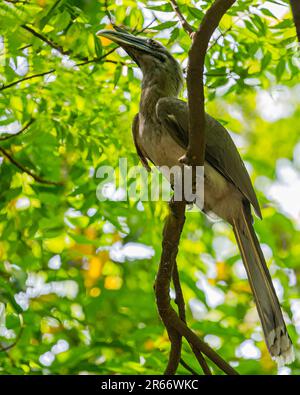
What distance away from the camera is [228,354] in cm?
619

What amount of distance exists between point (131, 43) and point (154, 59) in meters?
0.27

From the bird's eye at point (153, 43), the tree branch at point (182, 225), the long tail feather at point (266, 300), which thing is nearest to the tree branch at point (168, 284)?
the tree branch at point (182, 225)

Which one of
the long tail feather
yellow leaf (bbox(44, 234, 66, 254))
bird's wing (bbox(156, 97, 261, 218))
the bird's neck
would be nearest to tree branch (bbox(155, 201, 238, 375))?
the long tail feather

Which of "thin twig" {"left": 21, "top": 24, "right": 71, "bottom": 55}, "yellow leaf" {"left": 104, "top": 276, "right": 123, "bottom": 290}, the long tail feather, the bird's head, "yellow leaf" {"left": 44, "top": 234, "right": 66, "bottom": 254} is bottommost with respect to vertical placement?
"yellow leaf" {"left": 104, "top": 276, "right": 123, "bottom": 290}

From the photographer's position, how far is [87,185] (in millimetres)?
5734

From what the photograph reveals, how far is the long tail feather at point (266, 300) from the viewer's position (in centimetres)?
476

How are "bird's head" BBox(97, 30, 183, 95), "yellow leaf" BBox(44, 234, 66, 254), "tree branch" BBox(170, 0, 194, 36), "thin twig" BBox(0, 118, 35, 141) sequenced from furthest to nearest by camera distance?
"yellow leaf" BBox(44, 234, 66, 254), "bird's head" BBox(97, 30, 183, 95), "thin twig" BBox(0, 118, 35, 141), "tree branch" BBox(170, 0, 194, 36)

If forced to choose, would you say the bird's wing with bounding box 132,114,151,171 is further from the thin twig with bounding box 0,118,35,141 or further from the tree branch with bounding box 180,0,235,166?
the tree branch with bounding box 180,0,235,166

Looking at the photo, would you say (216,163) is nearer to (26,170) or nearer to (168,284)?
(168,284)

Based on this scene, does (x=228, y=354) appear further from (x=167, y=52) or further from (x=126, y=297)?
(x=167, y=52)

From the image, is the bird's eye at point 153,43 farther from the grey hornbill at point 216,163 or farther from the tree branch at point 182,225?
the tree branch at point 182,225

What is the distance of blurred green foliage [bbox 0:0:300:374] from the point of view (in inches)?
201

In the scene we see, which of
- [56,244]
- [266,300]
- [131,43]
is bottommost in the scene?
[56,244]

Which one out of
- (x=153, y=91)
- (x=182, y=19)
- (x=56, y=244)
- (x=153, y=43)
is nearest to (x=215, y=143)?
(x=153, y=91)
